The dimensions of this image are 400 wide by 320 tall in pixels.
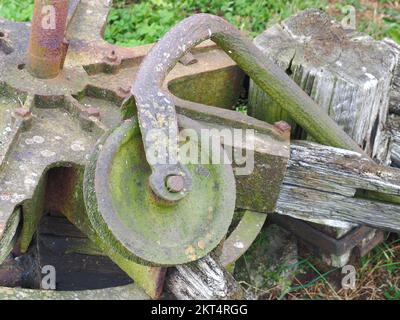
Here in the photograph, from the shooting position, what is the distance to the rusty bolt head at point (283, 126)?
3481 millimetres

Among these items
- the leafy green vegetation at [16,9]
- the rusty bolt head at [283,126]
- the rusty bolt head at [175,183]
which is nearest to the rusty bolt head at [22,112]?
the rusty bolt head at [175,183]

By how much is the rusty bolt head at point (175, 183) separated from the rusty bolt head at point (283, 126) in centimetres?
102

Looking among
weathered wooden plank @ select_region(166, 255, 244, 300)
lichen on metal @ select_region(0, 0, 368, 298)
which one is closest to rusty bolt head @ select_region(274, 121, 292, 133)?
lichen on metal @ select_region(0, 0, 368, 298)

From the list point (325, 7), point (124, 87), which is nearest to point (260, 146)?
point (124, 87)

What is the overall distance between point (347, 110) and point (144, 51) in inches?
43.6

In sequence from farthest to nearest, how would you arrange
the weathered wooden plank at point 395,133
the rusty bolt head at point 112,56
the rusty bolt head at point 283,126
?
the weathered wooden plank at point 395,133 < the rusty bolt head at point 112,56 < the rusty bolt head at point 283,126

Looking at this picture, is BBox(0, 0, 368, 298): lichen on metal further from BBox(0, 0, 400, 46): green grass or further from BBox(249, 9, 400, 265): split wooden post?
BBox(0, 0, 400, 46): green grass

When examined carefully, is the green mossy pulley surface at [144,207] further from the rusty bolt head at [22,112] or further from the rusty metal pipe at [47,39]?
the rusty metal pipe at [47,39]

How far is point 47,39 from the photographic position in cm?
330

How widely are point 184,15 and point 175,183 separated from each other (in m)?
3.27

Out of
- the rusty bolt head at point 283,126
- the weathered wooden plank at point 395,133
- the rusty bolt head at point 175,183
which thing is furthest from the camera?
the weathered wooden plank at point 395,133

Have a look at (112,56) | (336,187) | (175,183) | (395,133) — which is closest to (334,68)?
(336,187)

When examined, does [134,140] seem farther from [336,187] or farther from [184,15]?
[184,15]

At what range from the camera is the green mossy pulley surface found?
2.63 meters
